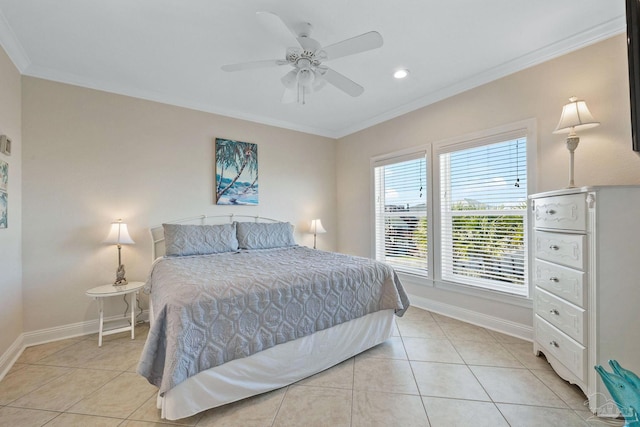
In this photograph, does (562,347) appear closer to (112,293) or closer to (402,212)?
(402,212)

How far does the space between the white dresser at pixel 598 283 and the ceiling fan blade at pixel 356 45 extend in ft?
5.09

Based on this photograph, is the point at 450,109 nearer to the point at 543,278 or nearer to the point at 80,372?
the point at 543,278

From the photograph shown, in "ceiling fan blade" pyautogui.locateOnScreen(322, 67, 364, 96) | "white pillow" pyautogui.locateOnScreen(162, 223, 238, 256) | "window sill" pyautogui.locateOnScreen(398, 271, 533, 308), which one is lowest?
"window sill" pyautogui.locateOnScreen(398, 271, 533, 308)

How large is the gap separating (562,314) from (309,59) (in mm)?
2517

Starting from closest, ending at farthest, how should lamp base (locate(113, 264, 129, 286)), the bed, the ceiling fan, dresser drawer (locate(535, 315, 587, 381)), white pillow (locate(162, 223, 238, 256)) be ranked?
the bed < dresser drawer (locate(535, 315, 587, 381)) < the ceiling fan < lamp base (locate(113, 264, 129, 286)) < white pillow (locate(162, 223, 238, 256))

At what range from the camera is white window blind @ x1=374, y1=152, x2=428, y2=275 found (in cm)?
349

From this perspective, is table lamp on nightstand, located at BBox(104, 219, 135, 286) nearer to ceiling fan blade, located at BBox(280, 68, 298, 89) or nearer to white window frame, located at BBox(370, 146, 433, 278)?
ceiling fan blade, located at BBox(280, 68, 298, 89)

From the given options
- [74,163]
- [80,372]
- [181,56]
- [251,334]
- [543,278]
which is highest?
[181,56]

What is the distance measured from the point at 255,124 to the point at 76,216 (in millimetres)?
2342

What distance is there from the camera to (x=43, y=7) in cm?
186

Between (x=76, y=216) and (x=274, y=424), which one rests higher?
(x=76, y=216)

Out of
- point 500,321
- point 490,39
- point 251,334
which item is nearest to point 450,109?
point 490,39

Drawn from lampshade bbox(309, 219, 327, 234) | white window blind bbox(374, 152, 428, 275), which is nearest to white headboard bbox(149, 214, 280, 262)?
lampshade bbox(309, 219, 327, 234)

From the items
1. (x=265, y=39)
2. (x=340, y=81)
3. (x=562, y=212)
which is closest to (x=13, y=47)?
(x=265, y=39)
